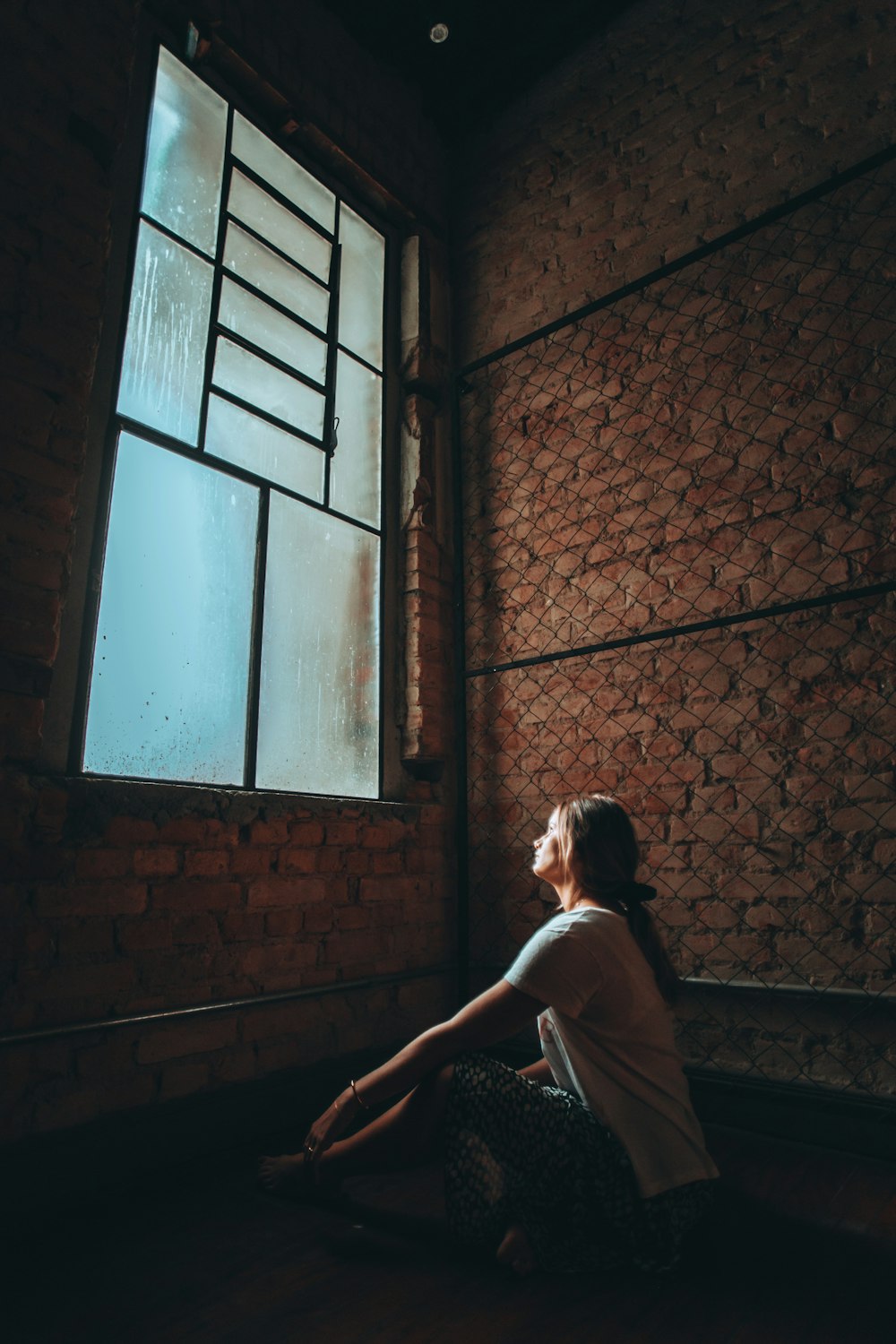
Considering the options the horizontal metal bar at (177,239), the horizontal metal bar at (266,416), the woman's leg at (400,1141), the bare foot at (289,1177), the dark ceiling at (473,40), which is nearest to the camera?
the woman's leg at (400,1141)

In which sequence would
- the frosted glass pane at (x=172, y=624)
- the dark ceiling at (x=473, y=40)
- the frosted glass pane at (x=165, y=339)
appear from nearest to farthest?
1. the frosted glass pane at (x=172, y=624)
2. the frosted glass pane at (x=165, y=339)
3. the dark ceiling at (x=473, y=40)

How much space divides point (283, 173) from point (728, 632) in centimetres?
255

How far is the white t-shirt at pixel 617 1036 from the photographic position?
1379mm

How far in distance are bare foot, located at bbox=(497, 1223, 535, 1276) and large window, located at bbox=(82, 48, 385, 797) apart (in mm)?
1489

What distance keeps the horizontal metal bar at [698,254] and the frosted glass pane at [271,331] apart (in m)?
0.74

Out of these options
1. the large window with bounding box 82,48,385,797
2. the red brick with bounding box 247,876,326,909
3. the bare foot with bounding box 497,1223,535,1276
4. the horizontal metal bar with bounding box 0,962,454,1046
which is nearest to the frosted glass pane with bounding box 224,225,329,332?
the large window with bounding box 82,48,385,797

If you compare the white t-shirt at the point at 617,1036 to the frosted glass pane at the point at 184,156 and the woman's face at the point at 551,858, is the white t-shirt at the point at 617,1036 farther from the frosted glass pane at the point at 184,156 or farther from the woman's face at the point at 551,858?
the frosted glass pane at the point at 184,156

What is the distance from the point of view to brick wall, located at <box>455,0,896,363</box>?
278 cm

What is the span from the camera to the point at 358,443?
328 cm

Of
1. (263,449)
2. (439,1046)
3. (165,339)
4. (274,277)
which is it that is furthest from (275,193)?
(439,1046)

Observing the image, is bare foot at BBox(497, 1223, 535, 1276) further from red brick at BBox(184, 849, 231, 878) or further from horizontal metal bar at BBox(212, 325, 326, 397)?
horizontal metal bar at BBox(212, 325, 326, 397)

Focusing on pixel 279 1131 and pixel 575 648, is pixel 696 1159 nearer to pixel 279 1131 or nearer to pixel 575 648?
pixel 279 1131

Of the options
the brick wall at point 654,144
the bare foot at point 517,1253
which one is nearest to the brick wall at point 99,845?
the bare foot at point 517,1253

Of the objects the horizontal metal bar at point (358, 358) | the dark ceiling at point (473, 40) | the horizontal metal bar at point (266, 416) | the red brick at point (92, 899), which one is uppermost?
the dark ceiling at point (473, 40)
